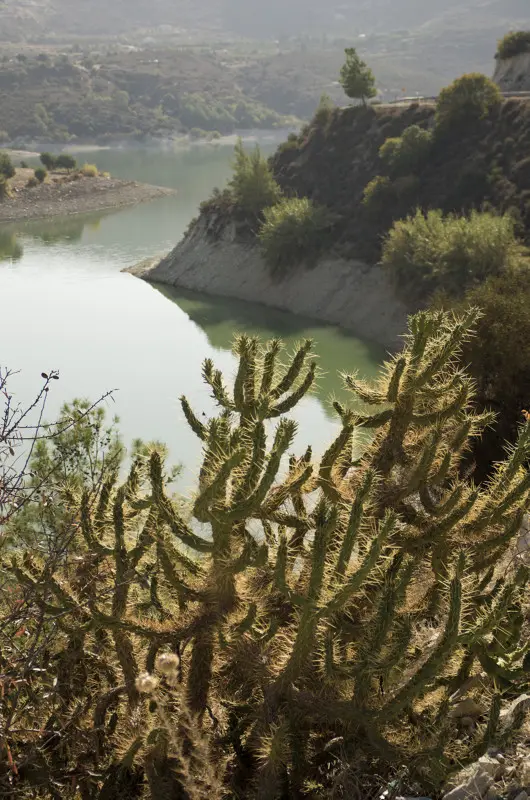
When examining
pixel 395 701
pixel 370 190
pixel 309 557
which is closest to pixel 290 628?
pixel 309 557

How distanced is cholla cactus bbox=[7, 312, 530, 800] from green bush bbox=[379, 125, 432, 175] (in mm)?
43560

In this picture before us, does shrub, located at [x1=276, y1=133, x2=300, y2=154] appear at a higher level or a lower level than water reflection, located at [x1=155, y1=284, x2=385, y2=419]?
Answer: higher

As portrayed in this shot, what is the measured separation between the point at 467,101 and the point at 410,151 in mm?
4074

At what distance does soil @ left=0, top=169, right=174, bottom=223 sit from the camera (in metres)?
74.1

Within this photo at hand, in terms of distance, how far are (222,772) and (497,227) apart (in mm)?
34838

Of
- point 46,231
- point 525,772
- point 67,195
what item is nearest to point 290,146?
point 46,231

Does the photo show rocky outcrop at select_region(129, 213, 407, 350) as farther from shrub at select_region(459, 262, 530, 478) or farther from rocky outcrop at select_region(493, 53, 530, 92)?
rocky outcrop at select_region(493, 53, 530, 92)

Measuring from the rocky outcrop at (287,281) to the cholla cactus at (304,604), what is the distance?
3125 centimetres

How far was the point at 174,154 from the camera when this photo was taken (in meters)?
121

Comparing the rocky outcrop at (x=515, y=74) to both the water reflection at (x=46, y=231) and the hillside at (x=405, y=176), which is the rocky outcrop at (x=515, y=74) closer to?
the hillside at (x=405, y=176)

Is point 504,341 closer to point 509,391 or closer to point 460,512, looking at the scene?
point 509,391

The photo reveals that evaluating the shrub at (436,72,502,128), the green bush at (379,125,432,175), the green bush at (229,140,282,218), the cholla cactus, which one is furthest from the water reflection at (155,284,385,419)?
the cholla cactus

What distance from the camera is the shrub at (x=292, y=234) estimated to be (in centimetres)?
4794

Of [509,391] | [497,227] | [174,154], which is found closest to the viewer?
[509,391]
